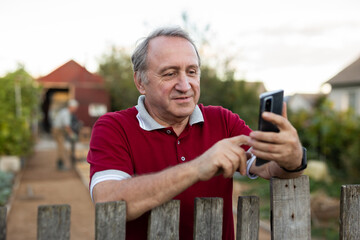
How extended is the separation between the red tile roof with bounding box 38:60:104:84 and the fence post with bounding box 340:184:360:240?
81.4ft

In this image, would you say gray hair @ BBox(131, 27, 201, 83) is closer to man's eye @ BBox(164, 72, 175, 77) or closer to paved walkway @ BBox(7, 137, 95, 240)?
man's eye @ BBox(164, 72, 175, 77)

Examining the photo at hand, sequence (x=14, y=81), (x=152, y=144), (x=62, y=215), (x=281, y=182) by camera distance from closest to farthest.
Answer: (x=62, y=215) < (x=281, y=182) < (x=152, y=144) < (x=14, y=81)

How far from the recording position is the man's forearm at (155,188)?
1476 millimetres

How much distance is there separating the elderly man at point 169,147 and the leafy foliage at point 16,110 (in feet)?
27.0

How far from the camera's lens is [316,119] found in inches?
415

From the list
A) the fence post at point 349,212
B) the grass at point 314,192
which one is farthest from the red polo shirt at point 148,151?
the grass at point 314,192

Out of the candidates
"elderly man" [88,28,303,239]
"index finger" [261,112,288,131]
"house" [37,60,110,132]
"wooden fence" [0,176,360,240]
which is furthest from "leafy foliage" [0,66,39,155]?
"index finger" [261,112,288,131]

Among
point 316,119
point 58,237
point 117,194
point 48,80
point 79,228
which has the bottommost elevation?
point 79,228

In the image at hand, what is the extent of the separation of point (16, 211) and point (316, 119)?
788 centimetres

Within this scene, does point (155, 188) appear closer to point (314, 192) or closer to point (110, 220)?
point (110, 220)

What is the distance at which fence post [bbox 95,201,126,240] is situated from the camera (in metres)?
1.38

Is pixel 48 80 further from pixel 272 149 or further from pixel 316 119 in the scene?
pixel 272 149

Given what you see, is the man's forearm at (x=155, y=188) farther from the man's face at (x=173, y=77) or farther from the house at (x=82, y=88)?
the house at (x=82, y=88)

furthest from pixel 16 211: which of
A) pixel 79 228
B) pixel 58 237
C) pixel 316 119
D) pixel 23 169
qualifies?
pixel 316 119
